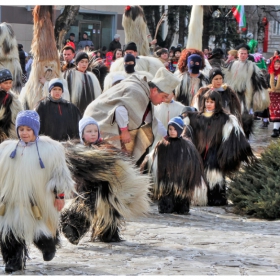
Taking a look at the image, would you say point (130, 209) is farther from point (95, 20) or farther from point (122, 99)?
point (95, 20)

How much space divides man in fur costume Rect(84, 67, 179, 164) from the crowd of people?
0.01 metres

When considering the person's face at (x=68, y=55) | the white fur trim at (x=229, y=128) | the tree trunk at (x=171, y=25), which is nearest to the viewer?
the white fur trim at (x=229, y=128)

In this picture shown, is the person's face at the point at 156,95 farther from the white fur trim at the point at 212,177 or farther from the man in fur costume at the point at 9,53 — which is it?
the man in fur costume at the point at 9,53

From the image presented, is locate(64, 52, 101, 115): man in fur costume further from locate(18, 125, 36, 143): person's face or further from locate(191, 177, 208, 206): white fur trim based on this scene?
locate(18, 125, 36, 143): person's face

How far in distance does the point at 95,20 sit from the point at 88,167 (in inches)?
884

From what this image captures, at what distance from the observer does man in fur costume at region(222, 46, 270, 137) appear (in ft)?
44.4

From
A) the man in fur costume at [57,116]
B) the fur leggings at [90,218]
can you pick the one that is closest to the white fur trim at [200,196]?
the man in fur costume at [57,116]

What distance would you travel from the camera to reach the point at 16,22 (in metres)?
26.9

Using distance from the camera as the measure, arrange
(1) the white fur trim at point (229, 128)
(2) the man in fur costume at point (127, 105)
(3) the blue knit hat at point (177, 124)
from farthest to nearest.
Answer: (1) the white fur trim at point (229, 128) < (3) the blue knit hat at point (177, 124) < (2) the man in fur costume at point (127, 105)

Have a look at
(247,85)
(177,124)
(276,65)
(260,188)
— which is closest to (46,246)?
(177,124)

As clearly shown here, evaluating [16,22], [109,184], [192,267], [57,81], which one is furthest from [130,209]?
[16,22]

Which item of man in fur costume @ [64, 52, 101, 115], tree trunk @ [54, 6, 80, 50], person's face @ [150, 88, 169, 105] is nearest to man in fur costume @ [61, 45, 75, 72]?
man in fur costume @ [64, 52, 101, 115]

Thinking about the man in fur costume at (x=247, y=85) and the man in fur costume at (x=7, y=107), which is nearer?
the man in fur costume at (x=7, y=107)

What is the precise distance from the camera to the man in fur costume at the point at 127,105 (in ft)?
27.4
